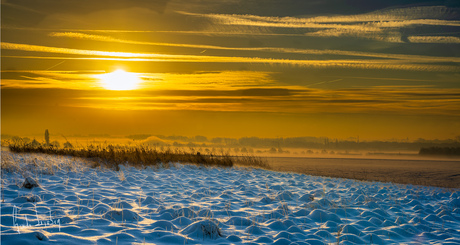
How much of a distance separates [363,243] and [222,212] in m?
2.82

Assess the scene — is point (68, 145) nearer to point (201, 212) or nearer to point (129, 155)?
point (129, 155)

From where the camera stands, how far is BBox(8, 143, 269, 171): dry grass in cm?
1411

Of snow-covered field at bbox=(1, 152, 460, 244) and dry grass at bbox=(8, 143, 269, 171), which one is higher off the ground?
dry grass at bbox=(8, 143, 269, 171)

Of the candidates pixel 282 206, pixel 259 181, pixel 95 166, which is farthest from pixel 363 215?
pixel 95 166

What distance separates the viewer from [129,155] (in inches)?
603

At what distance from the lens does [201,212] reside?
7285 millimetres

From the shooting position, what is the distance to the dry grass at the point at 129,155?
1411 centimetres

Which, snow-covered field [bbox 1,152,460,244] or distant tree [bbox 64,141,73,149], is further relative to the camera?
distant tree [bbox 64,141,73,149]

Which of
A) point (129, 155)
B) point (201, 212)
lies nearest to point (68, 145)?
point (129, 155)

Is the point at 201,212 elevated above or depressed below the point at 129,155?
below

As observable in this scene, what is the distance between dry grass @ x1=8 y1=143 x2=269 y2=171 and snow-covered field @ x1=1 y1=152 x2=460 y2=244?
224cm

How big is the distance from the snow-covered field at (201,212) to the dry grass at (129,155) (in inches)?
88.3

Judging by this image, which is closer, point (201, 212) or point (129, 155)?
point (201, 212)

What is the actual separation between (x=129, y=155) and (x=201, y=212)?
8855 mm
